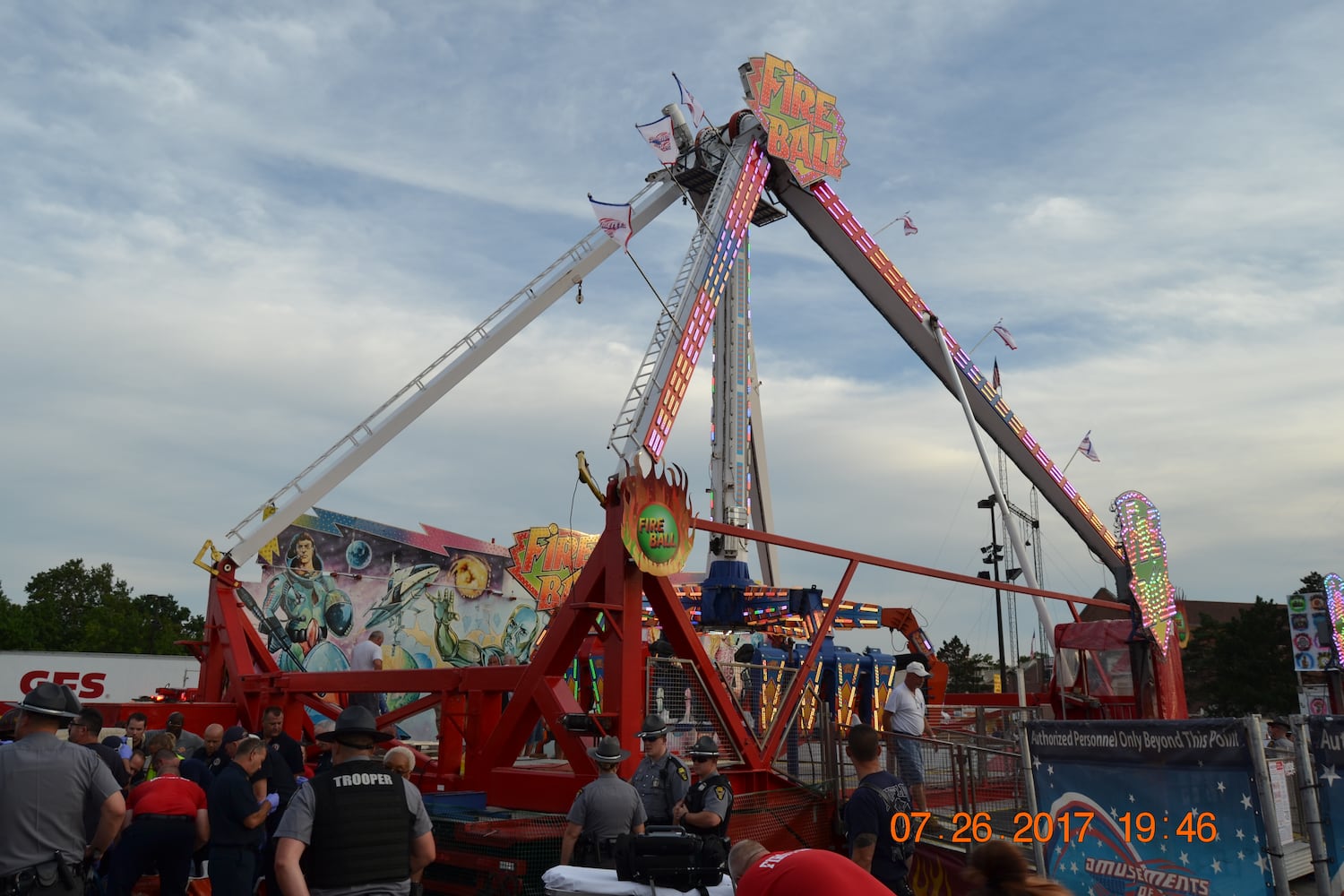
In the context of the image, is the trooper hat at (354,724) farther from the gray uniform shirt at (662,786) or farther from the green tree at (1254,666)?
the green tree at (1254,666)

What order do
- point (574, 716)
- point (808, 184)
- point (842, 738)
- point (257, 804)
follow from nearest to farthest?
point (257, 804) < point (574, 716) < point (842, 738) < point (808, 184)

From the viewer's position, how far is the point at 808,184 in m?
22.4

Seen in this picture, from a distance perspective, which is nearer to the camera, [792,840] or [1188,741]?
[1188,741]

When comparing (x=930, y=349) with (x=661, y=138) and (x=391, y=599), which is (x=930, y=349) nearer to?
(x=661, y=138)

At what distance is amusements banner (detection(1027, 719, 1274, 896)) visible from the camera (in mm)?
5785

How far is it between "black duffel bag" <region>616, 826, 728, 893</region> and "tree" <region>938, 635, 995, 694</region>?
7010 centimetres

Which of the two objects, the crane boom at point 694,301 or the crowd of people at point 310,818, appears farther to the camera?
the crane boom at point 694,301

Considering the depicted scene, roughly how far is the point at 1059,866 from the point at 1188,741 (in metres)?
1.47

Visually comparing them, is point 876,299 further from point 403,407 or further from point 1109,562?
point 403,407

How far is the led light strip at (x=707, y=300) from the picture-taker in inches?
551

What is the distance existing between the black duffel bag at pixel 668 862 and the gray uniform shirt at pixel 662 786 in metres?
2.73

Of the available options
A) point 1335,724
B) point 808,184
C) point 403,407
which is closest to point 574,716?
point 1335,724

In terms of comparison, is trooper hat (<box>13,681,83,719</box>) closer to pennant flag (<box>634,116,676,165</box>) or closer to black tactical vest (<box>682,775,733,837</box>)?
black tactical vest (<box>682,775,733,837</box>)
